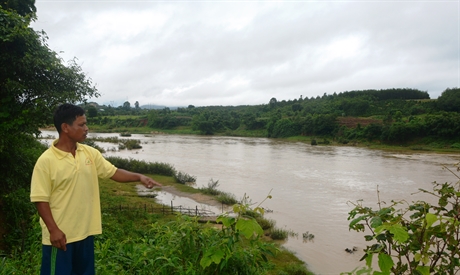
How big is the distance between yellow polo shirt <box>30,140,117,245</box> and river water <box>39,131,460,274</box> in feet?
29.3

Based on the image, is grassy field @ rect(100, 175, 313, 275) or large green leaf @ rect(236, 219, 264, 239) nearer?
large green leaf @ rect(236, 219, 264, 239)

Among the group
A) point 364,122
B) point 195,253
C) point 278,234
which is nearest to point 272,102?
point 364,122

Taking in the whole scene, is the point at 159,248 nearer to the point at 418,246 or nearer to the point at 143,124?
the point at 418,246

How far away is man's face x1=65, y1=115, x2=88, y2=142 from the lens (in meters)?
2.44

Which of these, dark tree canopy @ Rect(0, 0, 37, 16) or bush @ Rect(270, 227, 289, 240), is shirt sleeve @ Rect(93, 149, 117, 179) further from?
bush @ Rect(270, 227, 289, 240)

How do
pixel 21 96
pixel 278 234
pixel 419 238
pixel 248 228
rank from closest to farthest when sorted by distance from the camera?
pixel 419 238
pixel 248 228
pixel 21 96
pixel 278 234

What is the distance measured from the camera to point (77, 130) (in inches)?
97.0

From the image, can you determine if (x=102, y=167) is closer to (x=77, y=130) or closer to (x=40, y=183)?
(x=77, y=130)

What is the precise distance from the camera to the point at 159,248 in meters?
2.90

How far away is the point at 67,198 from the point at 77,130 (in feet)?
1.65

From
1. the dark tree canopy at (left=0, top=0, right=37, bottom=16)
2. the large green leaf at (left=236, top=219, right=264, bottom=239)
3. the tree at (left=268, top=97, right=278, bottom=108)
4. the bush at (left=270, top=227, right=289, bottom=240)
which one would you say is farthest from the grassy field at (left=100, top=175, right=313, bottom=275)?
the tree at (left=268, top=97, right=278, bottom=108)

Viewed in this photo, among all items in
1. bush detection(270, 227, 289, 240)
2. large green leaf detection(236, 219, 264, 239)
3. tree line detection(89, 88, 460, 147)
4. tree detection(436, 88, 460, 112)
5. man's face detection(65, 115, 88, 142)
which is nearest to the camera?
large green leaf detection(236, 219, 264, 239)

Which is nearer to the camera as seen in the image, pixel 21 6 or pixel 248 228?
pixel 248 228

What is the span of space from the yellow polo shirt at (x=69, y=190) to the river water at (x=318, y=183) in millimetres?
8919
